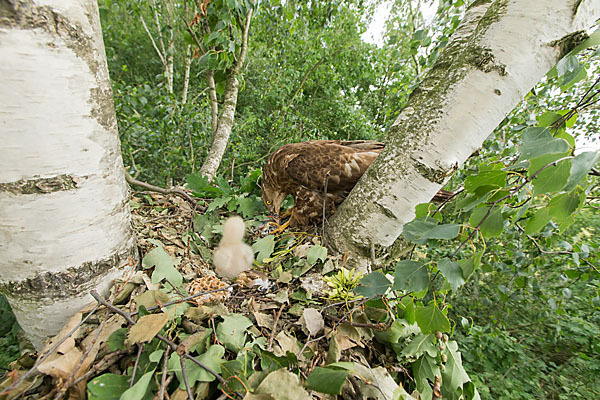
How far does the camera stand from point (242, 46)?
182 centimetres

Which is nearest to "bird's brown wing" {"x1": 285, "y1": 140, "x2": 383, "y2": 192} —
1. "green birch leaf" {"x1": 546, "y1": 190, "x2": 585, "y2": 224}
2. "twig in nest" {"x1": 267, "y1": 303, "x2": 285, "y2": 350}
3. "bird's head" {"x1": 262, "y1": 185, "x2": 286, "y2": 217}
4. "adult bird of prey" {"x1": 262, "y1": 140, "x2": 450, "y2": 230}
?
"adult bird of prey" {"x1": 262, "y1": 140, "x2": 450, "y2": 230}

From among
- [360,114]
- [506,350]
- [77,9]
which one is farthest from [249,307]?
[360,114]

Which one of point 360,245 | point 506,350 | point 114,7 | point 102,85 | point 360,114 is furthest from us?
point 114,7

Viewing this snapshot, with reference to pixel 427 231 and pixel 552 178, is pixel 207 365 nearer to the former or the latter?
pixel 427 231

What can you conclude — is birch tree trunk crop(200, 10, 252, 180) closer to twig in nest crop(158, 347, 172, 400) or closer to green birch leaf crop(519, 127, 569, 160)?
twig in nest crop(158, 347, 172, 400)

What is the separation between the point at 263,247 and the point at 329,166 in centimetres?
40

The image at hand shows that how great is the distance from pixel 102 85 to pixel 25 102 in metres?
0.14

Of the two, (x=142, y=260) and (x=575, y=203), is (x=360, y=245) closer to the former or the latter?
(x=575, y=203)

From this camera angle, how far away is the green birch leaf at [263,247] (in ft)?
2.78

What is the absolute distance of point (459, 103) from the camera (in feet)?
2.14

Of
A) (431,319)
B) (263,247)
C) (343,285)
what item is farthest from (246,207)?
(431,319)

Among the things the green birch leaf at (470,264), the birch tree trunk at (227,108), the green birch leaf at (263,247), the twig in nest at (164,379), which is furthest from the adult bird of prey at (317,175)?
the birch tree trunk at (227,108)

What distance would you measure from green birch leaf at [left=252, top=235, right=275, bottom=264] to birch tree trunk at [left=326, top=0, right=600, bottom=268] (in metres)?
0.23

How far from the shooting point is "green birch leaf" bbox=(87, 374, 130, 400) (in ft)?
1.26
